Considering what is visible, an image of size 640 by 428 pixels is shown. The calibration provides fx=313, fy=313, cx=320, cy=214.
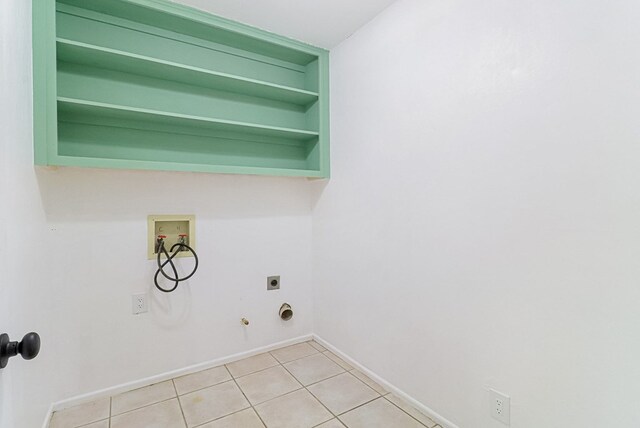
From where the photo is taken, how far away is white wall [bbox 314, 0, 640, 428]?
1.00 meters

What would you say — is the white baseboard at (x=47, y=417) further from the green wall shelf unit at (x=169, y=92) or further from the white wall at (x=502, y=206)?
the white wall at (x=502, y=206)

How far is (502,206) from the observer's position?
4.20 ft

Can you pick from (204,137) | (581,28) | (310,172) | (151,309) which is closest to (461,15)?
(581,28)

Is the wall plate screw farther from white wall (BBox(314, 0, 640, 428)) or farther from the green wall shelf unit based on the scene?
the green wall shelf unit

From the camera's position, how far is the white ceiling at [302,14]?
1740mm

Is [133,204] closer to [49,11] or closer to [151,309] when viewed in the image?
[151,309]

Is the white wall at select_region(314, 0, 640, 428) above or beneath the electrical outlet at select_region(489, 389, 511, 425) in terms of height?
above

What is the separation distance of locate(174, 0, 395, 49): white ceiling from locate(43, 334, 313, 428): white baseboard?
7.18 ft

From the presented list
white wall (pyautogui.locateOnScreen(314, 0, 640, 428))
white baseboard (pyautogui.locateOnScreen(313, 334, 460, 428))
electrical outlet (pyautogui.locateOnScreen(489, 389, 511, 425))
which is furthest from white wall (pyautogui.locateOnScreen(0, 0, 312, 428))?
electrical outlet (pyautogui.locateOnScreen(489, 389, 511, 425))

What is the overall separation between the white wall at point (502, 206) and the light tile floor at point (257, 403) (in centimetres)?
18

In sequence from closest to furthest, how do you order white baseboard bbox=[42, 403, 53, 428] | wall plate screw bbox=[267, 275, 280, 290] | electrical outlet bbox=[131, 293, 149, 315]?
white baseboard bbox=[42, 403, 53, 428] < electrical outlet bbox=[131, 293, 149, 315] < wall plate screw bbox=[267, 275, 280, 290]

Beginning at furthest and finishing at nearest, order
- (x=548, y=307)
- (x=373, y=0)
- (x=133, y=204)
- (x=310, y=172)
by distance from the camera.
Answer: (x=310, y=172) → (x=133, y=204) → (x=373, y=0) → (x=548, y=307)

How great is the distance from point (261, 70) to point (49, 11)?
3.75 ft

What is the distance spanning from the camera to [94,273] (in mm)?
1748
